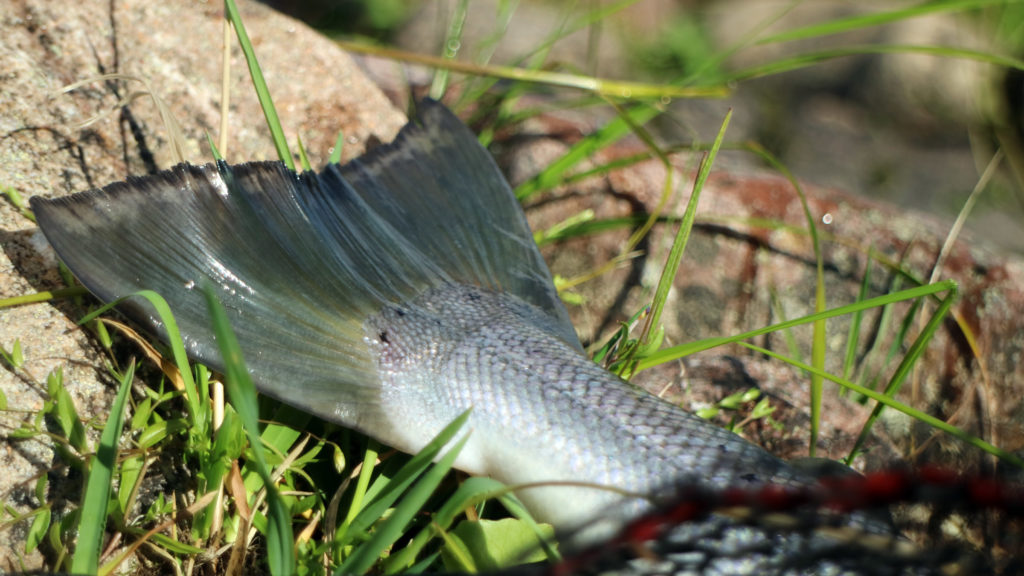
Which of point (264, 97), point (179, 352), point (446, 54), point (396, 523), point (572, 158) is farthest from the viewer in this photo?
point (446, 54)

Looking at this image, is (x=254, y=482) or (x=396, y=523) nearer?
(x=396, y=523)

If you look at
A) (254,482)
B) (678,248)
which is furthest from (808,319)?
(254,482)

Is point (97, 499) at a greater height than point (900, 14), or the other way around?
point (900, 14)

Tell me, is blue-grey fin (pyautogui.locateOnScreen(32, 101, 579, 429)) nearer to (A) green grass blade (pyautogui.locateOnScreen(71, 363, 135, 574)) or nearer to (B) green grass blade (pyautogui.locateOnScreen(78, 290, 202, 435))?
(B) green grass blade (pyautogui.locateOnScreen(78, 290, 202, 435))

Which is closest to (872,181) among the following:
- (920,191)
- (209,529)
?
(920,191)

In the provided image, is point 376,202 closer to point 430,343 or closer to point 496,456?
point 430,343

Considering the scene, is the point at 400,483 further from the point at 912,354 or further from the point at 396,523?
the point at 912,354
